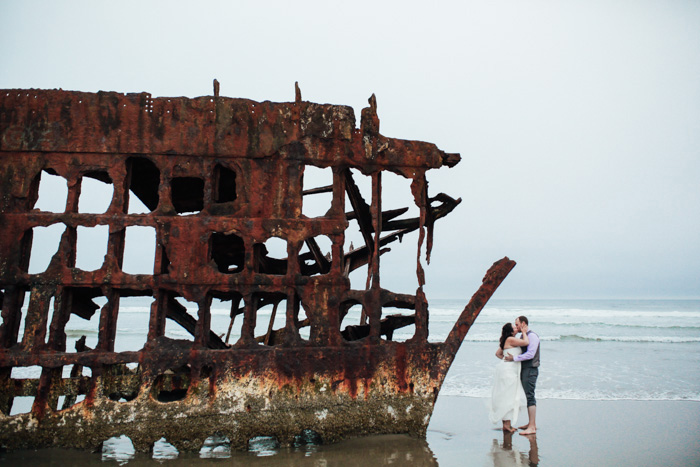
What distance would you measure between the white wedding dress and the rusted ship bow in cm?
120

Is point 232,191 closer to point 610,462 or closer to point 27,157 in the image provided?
point 27,157

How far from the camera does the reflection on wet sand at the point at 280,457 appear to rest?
431cm

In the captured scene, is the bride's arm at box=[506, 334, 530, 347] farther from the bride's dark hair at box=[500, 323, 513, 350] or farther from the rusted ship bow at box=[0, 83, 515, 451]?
the rusted ship bow at box=[0, 83, 515, 451]

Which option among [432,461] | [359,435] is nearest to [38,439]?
[359,435]

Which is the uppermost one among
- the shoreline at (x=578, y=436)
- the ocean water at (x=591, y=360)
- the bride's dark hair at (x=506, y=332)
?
the bride's dark hair at (x=506, y=332)

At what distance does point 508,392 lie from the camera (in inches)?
216

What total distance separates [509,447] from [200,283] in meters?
3.69

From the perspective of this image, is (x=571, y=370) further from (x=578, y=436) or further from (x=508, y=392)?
(x=508, y=392)

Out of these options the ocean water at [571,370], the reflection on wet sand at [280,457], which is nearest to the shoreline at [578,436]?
the reflection on wet sand at [280,457]

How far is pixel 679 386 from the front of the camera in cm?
982

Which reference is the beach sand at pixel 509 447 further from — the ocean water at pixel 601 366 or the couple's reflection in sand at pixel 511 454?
the ocean water at pixel 601 366

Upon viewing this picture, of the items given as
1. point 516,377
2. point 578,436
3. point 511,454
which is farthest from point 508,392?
point 578,436

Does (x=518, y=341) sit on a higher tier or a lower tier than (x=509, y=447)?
higher

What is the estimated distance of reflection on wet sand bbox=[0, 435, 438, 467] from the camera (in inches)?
170
